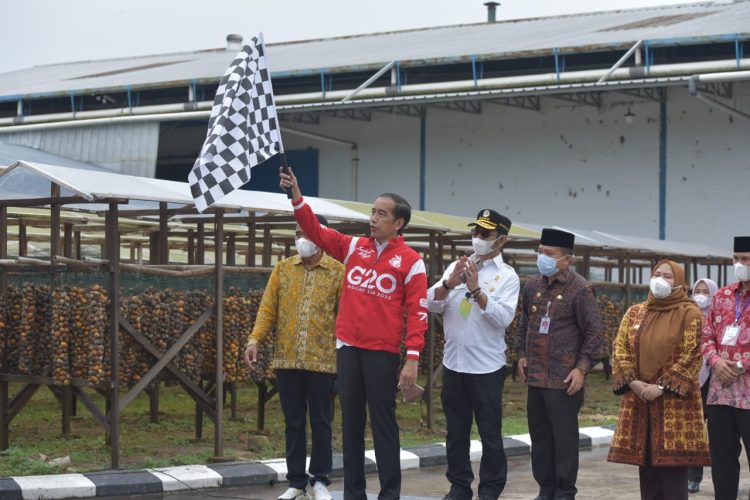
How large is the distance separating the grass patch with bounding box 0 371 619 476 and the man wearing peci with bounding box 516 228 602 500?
10.4 ft

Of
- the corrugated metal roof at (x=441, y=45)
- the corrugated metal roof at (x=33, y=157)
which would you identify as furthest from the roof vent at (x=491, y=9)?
the corrugated metal roof at (x=33, y=157)

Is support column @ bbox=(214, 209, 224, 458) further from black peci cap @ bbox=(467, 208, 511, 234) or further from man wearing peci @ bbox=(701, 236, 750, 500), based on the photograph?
man wearing peci @ bbox=(701, 236, 750, 500)

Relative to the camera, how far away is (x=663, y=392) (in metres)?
8.02

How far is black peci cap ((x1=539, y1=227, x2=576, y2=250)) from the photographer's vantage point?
8.70 metres

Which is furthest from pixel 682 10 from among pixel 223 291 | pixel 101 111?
pixel 223 291

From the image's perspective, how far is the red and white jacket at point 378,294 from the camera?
7.73m

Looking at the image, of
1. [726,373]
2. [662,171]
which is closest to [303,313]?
[726,373]

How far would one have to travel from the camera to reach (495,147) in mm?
32031

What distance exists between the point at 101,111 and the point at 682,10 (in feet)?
51.2

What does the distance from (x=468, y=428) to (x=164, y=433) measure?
483 centimetres

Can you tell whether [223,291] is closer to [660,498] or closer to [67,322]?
[67,322]

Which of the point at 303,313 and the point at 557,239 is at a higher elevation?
the point at 557,239

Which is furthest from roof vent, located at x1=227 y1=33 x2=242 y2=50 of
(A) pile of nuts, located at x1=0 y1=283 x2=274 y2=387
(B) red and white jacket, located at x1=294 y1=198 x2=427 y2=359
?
(B) red and white jacket, located at x1=294 y1=198 x2=427 y2=359

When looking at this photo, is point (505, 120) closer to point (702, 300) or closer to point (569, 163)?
point (569, 163)
